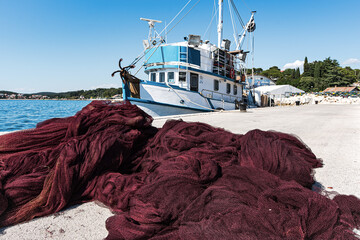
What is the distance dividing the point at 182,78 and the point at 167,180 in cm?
1353

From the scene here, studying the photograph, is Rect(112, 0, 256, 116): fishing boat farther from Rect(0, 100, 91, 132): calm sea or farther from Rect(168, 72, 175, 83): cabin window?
Rect(0, 100, 91, 132): calm sea

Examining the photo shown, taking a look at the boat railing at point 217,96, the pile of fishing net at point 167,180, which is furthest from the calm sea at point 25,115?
the boat railing at point 217,96

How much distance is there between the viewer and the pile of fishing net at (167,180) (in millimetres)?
1240

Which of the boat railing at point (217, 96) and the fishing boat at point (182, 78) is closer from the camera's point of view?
the fishing boat at point (182, 78)

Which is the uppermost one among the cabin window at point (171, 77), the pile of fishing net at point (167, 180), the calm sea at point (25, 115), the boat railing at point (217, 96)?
the cabin window at point (171, 77)

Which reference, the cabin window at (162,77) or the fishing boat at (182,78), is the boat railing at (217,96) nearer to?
the fishing boat at (182,78)

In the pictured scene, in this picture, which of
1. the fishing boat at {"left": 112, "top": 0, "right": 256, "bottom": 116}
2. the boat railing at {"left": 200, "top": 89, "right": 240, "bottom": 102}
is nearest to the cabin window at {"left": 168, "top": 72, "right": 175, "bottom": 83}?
the fishing boat at {"left": 112, "top": 0, "right": 256, "bottom": 116}

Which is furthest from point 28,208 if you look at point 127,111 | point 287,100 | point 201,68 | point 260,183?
point 287,100

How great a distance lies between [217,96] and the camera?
17.2m

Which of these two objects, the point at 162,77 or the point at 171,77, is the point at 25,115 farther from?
the point at 171,77

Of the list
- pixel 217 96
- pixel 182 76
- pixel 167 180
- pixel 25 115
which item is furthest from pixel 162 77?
pixel 25 115

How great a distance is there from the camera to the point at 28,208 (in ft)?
5.37

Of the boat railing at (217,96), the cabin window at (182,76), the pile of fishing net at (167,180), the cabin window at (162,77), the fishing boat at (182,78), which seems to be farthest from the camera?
the boat railing at (217,96)

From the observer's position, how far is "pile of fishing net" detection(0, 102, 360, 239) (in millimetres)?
1240
